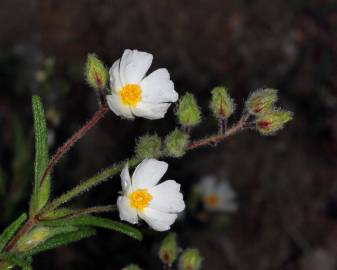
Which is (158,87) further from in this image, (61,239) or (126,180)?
(61,239)

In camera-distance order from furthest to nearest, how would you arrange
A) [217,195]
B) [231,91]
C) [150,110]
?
[231,91] < [217,195] < [150,110]

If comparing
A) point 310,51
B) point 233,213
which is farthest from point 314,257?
point 310,51

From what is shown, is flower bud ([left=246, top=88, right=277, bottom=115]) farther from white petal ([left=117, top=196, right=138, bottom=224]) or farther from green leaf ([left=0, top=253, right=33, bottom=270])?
green leaf ([left=0, top=253, right=33, bottom=270])

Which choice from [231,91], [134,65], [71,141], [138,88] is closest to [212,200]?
[231,91]

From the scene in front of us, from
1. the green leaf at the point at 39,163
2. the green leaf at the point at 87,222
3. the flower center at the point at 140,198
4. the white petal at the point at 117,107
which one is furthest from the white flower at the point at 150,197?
the green leaf at the point at 39,163

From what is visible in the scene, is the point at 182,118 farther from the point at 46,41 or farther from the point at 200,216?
the point at 46,41

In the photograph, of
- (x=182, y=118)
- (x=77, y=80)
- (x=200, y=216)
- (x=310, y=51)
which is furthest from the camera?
(x=310, y=51)
